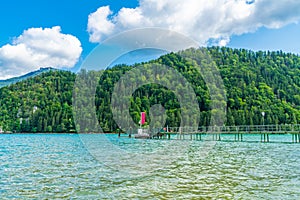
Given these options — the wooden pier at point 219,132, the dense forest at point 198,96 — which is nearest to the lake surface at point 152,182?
the wooden pier at point 219,132

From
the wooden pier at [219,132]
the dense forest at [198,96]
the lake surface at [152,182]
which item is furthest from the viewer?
the dense forest at [198,96]

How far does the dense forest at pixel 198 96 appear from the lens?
96.6 m

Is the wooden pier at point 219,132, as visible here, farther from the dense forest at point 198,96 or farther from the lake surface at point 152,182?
the lake surface at point 152,182

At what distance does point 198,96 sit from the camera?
103625 millimetres

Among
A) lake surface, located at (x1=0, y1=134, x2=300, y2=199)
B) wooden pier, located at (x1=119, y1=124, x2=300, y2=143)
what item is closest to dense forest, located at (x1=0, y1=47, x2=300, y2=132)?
wooden pier, located at (x1=119, y1=124, x2=300, y2=143)

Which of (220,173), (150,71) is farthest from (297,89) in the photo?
(220,173)

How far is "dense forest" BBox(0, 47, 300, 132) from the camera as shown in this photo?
96.6 meters

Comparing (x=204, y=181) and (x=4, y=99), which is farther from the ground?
(x=4, y=99)

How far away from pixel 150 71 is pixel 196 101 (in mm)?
48453

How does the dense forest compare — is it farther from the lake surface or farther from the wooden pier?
the lake surface

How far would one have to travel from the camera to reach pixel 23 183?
44.6 feet

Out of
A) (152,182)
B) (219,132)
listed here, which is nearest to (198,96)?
(219,132)

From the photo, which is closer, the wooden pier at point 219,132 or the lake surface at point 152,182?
the lake surface at point 152,182

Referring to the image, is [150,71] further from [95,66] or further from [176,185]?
[176,185]
